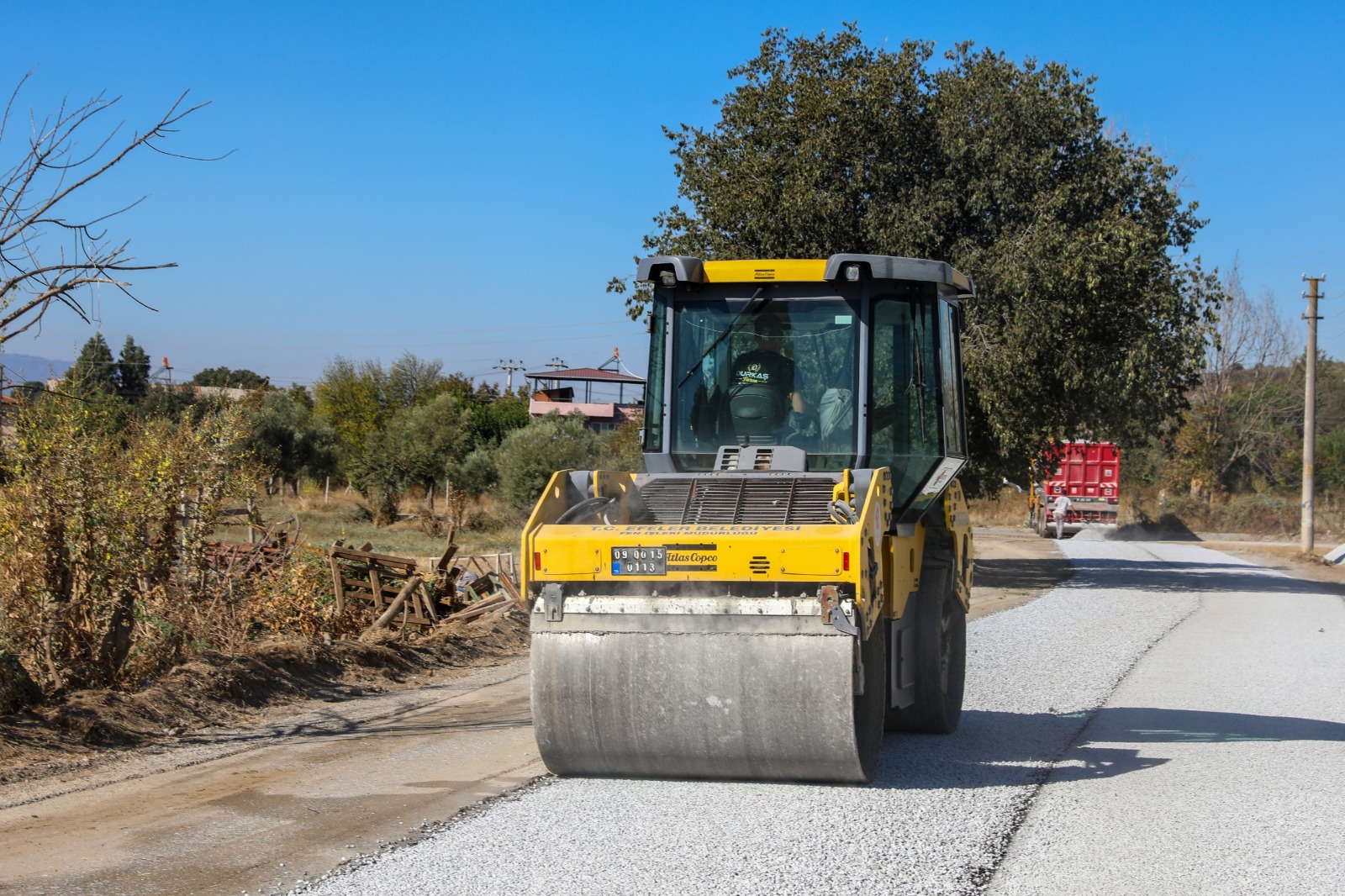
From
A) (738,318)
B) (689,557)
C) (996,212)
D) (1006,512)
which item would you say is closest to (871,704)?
(689,557)

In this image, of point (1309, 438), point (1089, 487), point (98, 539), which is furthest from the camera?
point (1089, 487)

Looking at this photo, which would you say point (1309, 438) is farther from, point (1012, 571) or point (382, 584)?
point (382, 584)

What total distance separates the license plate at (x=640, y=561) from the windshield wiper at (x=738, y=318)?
1.86 metres

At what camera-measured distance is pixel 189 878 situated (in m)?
5.18

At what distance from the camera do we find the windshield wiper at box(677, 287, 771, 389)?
7984 mm

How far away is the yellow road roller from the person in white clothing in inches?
1440

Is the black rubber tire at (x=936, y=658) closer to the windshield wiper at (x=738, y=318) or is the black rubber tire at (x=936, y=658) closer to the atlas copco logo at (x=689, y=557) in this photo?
the windshield wiper at (x=738, y=318)

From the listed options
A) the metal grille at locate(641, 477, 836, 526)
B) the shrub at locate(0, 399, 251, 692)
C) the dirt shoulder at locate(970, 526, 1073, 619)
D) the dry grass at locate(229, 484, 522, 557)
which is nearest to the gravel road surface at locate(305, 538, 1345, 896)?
the metal grille at locate(641, 477, 836, 526)

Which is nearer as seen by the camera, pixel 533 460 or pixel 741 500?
pixel 741 500

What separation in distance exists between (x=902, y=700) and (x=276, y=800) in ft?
11.6

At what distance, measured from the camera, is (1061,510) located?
145 ft

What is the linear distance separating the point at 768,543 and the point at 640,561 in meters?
0.67

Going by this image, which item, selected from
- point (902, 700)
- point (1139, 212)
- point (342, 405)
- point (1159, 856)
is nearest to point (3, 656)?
point (902, 700)

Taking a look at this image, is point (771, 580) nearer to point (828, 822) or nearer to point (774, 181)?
point (828, 822)
